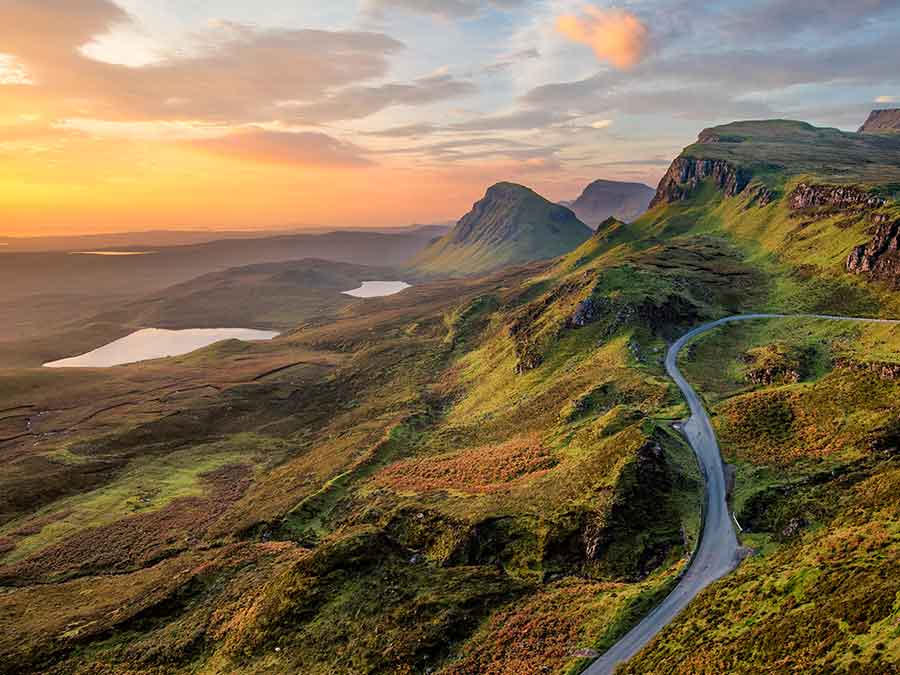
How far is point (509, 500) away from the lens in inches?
2186

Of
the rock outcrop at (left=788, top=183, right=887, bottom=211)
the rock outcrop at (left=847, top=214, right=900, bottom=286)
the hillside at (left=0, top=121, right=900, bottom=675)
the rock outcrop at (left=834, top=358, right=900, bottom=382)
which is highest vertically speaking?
the rock outcrop at (left=788, top=183, right=887, bottom=211)

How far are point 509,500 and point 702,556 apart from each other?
21.0m

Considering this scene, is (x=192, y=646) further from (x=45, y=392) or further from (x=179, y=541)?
(x=45, y=392)

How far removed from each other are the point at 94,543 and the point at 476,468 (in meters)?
55.9

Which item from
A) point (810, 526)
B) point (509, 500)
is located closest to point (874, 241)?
point (810, 526)

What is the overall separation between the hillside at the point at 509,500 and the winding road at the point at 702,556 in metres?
1.01

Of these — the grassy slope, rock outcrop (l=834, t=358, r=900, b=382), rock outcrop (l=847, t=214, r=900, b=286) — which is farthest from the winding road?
rock outcrop (l=847, t=214, r=900, b=286)

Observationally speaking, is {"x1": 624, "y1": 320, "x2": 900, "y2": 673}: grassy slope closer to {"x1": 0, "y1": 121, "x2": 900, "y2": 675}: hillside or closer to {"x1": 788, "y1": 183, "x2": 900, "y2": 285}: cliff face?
{"x1": 0, "y1": 121, "x2": 900, "y2": 675}: hillside

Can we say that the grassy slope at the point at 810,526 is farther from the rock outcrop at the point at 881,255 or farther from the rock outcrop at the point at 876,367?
the rock outcrop at the point at 881,255

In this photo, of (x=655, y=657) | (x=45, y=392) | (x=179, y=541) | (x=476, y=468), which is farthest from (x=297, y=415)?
(x=655, y=657)

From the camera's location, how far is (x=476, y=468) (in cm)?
7088

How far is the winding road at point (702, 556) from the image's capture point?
31891mm

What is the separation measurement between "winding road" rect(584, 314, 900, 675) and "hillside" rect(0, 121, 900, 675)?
1.01 m

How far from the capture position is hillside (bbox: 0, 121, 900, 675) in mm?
34281
